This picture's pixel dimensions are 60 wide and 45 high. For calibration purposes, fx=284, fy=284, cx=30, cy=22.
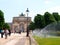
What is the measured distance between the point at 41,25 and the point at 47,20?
8.37 m

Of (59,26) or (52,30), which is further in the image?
(52,30)

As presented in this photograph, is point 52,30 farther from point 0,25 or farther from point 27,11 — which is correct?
point 0,25

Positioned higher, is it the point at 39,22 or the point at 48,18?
the point at 48,18

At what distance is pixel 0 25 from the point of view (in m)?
110

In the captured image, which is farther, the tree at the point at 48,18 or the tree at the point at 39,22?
the tree at the point at 39,22

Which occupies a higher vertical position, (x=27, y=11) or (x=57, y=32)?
(x=27, y=11)

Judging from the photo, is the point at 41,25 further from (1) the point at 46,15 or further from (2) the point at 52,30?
(2) the point at 52,30

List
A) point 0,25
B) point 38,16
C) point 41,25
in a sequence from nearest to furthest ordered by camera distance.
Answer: point 0,25
point 41,25
point 38,16

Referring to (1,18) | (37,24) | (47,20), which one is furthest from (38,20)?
(1,18)

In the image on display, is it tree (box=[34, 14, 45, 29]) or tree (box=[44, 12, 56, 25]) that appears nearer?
tree (box=[44, 12, 56, 25])

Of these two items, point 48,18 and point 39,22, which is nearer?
point 48,18

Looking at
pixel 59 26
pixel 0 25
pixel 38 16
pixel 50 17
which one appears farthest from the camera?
pixel 38 16

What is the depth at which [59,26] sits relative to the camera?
4922 centimetres

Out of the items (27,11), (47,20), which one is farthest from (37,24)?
(27,11)
